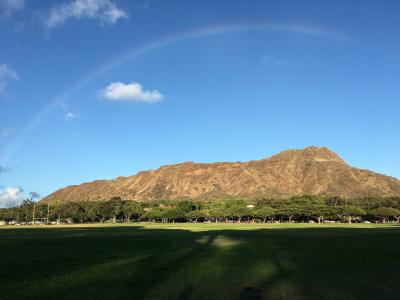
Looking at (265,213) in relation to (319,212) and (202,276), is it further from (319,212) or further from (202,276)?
(202,276)

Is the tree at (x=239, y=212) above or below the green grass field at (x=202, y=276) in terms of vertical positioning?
above

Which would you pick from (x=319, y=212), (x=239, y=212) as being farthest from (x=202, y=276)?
(x=239, y=212)

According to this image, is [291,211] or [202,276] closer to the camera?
[202,276]

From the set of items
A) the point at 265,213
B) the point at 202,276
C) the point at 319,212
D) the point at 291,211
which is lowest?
the point at 202,276

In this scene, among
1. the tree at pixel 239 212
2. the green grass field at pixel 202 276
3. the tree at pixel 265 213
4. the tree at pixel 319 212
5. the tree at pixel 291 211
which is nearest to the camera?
the green grass field at pixel 202 276

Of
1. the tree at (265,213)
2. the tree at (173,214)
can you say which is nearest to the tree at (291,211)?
the tree at (265,213)

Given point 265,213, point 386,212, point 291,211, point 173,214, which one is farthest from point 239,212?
point 386,212

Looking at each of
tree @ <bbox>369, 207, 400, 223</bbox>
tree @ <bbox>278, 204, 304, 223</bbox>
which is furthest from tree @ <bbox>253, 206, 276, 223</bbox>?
tree @ <bbox>369, 207, 400, 223</bbox>

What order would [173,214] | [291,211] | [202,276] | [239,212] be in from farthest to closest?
[173,214], [239,212], [291,211], [202,276]

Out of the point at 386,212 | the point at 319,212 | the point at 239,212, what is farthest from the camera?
the point at 239,212

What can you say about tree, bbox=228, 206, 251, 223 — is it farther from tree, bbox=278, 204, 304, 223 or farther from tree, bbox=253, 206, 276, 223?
tree, bbox=278, 204, 304, 223

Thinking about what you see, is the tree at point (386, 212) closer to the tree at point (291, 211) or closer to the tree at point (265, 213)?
the tree at point (291, 211)

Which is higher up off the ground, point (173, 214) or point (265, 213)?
point (173, 214)

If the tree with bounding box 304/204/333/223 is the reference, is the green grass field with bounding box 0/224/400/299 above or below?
below
